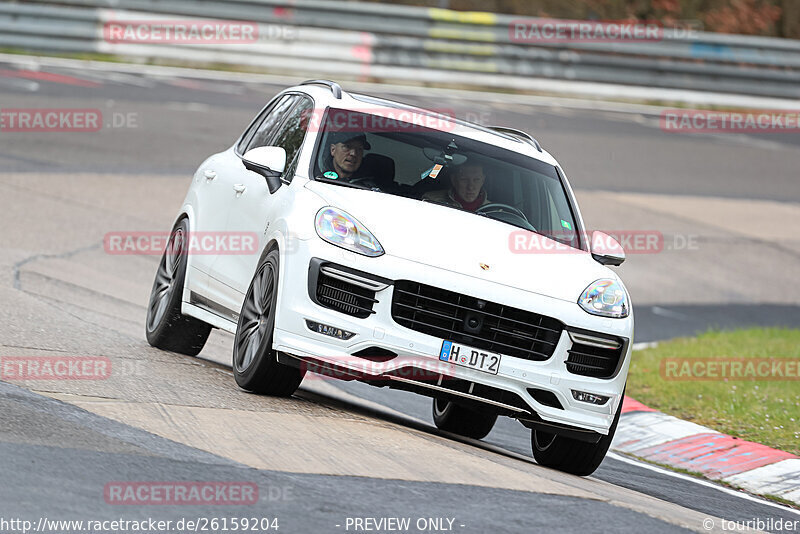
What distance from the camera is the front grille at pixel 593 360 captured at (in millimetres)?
7008

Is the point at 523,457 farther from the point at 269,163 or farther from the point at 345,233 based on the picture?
the point at 269,163

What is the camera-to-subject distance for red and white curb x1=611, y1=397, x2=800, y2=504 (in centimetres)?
830

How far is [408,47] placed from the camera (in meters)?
25.5

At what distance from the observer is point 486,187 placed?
26.3ft

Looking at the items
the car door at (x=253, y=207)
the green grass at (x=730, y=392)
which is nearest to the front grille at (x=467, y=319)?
the car door at (x=253, y=207)

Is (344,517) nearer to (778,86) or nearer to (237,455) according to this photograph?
(237,455)

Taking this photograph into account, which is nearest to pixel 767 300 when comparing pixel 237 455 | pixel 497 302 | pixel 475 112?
pixel 475 112

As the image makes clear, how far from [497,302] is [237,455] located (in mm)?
1661

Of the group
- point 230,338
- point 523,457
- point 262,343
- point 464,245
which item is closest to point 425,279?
point 464,245

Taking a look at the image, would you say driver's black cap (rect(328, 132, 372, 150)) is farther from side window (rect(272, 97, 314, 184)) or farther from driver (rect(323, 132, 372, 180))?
side window (rect(272, 97, 314, 184))

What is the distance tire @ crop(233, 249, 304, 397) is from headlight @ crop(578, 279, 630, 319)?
153 cm

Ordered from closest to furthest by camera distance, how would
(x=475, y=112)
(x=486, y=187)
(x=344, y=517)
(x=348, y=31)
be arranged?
(x=344, y=517)
(x=486, y=187)
(x=475, y=112)
(x=348, y=31)

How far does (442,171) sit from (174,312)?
209cm

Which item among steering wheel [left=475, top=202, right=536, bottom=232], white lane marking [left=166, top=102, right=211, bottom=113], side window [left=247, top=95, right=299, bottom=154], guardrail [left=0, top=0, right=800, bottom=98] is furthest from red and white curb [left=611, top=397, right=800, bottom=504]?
guardrail [left=0, top=0, right=800, bottom=98]
